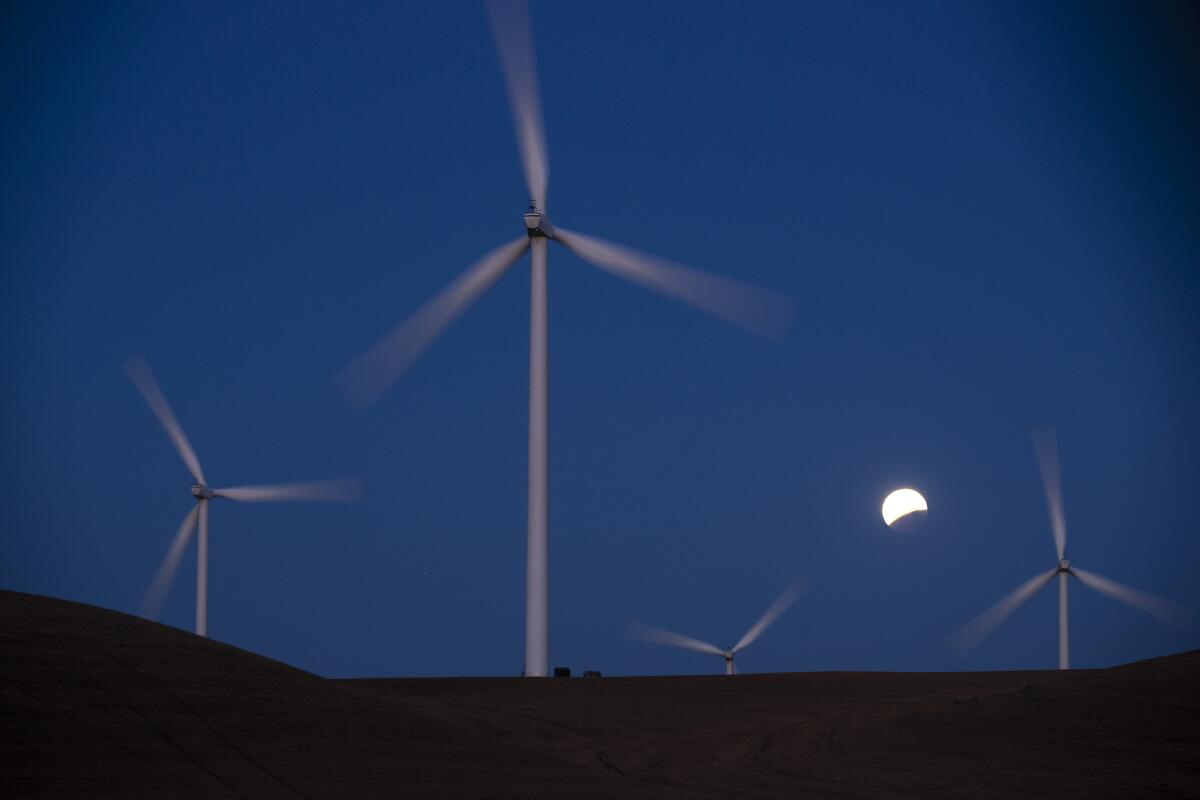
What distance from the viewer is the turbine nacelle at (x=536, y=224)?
134ft

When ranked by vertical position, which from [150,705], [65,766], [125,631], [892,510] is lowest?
[65,766]

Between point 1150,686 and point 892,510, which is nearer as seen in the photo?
point 1150,686

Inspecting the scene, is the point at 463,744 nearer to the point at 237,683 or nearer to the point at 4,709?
the point at 237,683

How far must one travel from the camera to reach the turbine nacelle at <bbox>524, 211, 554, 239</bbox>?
40969 millimetres

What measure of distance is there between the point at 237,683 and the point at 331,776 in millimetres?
6468

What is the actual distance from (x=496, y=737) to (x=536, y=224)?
22702 mm

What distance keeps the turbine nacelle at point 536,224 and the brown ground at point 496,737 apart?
682 inches

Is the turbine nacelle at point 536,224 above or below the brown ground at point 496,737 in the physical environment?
above

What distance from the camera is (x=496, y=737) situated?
21094 mm

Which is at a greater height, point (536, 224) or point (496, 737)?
point (536, 224)

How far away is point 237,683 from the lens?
21.3 metres

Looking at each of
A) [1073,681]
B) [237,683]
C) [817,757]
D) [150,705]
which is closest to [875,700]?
[1073,681]

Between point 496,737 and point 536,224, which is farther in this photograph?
point 536,224

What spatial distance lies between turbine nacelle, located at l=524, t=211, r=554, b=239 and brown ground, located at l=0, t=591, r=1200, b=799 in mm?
17332
